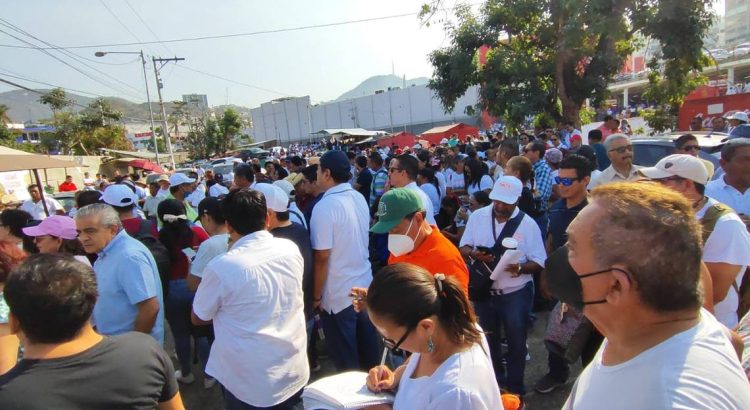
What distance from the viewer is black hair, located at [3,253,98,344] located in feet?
5.34

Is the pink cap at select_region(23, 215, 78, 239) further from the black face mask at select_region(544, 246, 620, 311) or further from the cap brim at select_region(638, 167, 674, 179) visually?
the cap brim at select_region(638, 167, 674, 179)

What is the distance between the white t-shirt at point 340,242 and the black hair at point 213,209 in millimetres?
751

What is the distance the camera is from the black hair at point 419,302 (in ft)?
5.21

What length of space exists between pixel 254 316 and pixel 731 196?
3676 mm

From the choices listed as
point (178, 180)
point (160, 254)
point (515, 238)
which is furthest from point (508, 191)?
point (178, 180)

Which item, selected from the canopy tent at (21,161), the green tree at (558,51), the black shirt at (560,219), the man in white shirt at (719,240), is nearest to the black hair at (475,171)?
the black shirt at (560,219)

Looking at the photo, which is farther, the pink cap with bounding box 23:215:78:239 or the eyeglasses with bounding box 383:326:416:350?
the pink cap with bounding box 23:215:78:239

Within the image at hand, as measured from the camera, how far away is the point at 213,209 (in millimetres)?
3578

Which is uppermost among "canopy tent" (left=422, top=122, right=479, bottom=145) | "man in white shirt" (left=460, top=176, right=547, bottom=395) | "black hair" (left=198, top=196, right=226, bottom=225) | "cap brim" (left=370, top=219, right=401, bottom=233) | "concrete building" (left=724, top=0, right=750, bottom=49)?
"concrete building" (left=724, top=0, right=750, bottom=49)

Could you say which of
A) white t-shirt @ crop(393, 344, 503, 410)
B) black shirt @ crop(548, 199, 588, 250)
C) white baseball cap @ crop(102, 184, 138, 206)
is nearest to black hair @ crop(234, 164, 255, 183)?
white baseball cap @ crop(102, 184, 138, 206)

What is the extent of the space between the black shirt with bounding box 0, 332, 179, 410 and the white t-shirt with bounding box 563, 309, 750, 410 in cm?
160

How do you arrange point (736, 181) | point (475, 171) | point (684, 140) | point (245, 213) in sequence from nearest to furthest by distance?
point (245, 213), point (736, 181), point (684, 140), point (475, 171)

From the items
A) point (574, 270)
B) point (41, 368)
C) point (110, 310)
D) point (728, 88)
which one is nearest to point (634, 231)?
point (574, 270)

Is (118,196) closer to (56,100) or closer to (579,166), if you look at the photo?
(579,166)
